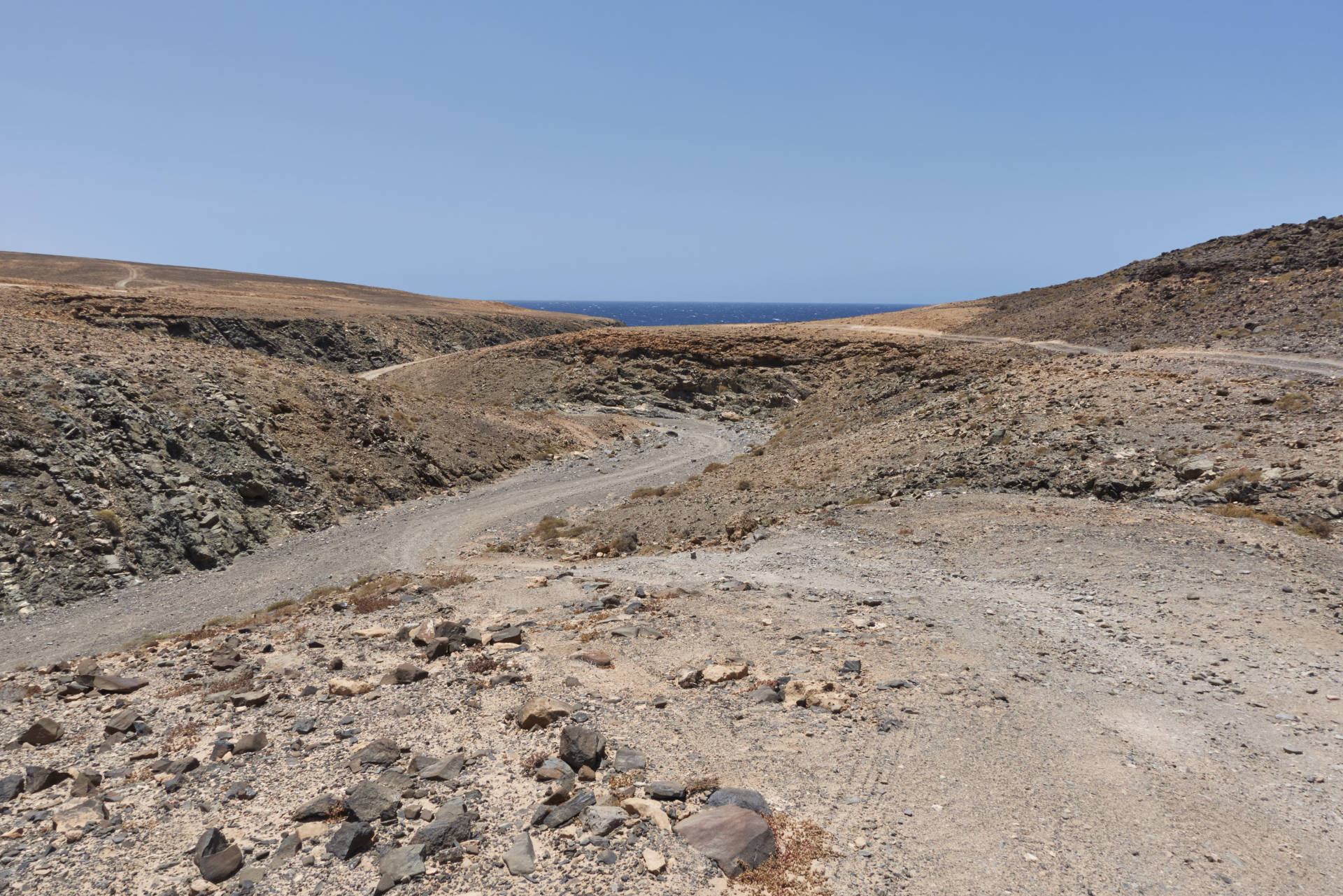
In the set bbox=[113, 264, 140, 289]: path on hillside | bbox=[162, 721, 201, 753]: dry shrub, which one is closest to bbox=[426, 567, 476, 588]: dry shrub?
bbox=[162, 721, 201, 753]: dry shrub

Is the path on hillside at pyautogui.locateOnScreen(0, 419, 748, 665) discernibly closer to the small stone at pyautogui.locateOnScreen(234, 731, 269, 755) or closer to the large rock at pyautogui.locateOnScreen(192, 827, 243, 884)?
the small stone at pyautogui.locateOnScreen(234, 731, 269, 755)

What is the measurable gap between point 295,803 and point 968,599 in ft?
39.4

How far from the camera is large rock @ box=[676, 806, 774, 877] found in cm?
655

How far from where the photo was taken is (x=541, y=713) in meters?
9.23

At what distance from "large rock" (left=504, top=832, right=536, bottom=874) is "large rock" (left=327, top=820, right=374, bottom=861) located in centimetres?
147

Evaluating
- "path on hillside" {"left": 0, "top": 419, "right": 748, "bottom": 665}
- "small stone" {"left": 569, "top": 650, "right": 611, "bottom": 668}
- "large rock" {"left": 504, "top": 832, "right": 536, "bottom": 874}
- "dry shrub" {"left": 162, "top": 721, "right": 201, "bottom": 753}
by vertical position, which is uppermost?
"large rock" {"left": 504, "top": 832, "right": 536, "bottom": 874}

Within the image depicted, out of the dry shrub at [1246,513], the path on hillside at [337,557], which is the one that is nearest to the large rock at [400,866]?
the path on hillside at [337,557]

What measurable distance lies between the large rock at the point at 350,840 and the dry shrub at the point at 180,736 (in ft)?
12.3

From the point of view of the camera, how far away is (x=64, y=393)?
2430 cm

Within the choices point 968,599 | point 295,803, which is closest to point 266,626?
point 295,803

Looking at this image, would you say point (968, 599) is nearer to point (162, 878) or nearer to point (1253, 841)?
point (1253, 841)

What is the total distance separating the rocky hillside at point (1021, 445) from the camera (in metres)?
18.6

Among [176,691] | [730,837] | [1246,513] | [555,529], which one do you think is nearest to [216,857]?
[730,837]

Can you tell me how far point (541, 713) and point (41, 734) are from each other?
7018 mm
